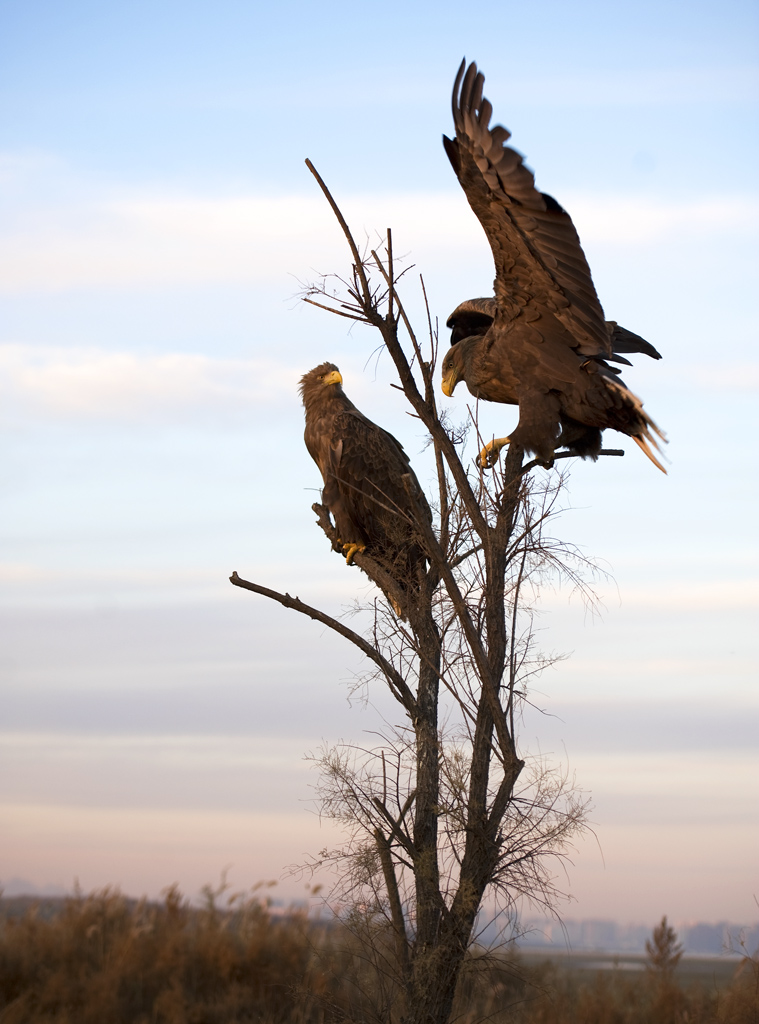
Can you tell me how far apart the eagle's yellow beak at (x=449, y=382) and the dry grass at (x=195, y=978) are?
5089 mm

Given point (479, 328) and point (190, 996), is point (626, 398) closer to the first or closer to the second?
point (479, 328)

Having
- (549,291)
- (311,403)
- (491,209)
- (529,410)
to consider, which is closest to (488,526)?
(529,410)

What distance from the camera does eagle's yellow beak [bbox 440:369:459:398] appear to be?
6.93 meters

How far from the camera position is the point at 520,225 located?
580 centimetres

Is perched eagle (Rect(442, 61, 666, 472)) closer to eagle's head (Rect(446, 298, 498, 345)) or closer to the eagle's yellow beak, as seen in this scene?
the eagle's yellow beak

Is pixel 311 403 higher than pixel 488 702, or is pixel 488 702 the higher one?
pixel 311 403

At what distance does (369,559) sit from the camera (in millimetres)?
7547

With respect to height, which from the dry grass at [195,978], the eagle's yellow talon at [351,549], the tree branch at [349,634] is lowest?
the dry grass at [195,978]

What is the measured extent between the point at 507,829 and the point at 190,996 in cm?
674

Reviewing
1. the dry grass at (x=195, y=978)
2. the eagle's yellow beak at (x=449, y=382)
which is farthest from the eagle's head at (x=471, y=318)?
the dry grass at (x=195, y=978)

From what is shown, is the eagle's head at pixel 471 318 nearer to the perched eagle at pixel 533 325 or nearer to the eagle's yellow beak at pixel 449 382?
the eagle's yellow beak at pixel 449 382

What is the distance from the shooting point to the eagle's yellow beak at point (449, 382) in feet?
22.7

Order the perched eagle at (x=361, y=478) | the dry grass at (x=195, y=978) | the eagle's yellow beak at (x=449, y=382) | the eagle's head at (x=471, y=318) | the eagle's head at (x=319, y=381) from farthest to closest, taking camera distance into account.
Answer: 1. the dry grass at (x=195, y=978)
2. the eagle's head at (x=319, y=381)
3. the eagle's head at (x=471, y=318)
4. the perched eagle at (x=361, y=478)
5. the eagle's yellow beak at (x=449, y=382)

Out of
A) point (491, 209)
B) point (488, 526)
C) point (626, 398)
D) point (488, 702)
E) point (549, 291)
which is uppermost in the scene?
point (491, 209)
